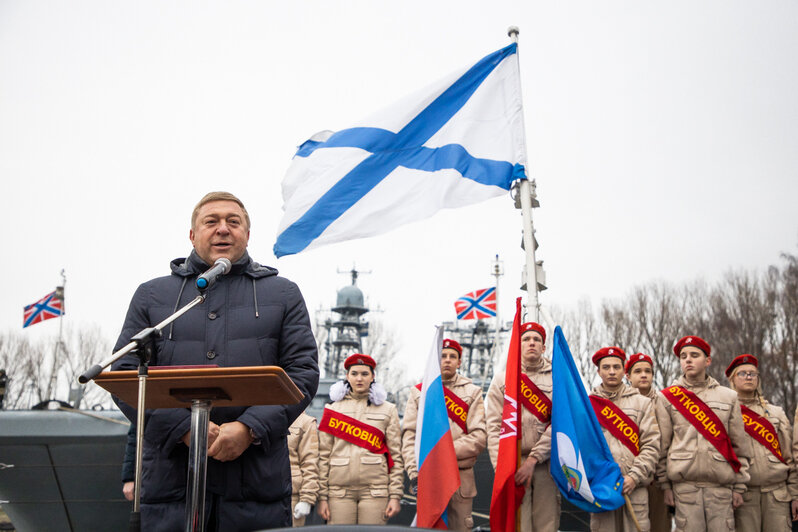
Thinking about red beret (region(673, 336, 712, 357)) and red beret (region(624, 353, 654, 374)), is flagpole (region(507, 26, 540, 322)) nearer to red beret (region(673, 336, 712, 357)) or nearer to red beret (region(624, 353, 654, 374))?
red beret (region(673, 336, 712, 357))

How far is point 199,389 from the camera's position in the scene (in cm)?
233

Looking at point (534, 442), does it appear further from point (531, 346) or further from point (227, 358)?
point (227, 358)

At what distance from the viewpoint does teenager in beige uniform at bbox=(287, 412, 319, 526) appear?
6.61 meters

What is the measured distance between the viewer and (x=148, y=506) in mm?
2766

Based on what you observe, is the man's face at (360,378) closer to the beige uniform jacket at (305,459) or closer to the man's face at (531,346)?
the beige uniform jacket at (305,459)

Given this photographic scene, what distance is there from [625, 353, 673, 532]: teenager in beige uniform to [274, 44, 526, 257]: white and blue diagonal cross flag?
9.34 feet

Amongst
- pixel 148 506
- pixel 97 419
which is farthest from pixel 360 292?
pixel 148 506

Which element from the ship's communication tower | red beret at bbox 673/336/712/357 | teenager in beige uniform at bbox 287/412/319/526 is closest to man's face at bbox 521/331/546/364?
red beret at bbox 673/336/712/357

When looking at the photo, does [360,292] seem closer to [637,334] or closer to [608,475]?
[637,334]

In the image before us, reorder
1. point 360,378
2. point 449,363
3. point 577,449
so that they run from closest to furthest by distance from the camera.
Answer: point 577,449
point 360,378
point 449,363

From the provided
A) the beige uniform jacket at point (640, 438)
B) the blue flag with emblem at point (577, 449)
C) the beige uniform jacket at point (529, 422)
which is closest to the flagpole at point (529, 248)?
the blue flag with emblem at point (577, 449)

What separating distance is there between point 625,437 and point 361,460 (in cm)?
257

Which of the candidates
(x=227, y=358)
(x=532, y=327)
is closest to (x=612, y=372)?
(x=532, y=327)

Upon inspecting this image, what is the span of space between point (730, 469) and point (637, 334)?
23.4 m
